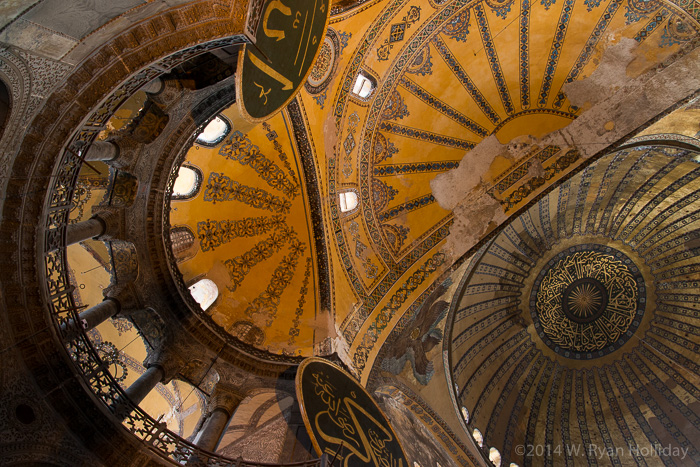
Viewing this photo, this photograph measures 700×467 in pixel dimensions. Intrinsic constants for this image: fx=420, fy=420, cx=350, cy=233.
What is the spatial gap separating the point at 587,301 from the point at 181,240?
935 cm

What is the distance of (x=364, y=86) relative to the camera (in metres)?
6.22

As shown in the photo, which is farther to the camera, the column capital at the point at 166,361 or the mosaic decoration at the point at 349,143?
the mosaic decoration at the point at 349,143

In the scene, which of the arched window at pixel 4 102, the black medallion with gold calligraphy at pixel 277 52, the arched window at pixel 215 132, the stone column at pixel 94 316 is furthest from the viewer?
the arched window at pixel 215 132

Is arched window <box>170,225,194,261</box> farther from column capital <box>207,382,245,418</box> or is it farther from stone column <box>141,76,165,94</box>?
stone column <box>141,76,165,94</box>

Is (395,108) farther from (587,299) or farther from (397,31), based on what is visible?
(587,299)

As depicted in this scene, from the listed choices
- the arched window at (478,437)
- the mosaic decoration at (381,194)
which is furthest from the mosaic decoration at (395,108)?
the arched window at (478,437)

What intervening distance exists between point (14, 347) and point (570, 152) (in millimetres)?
7111

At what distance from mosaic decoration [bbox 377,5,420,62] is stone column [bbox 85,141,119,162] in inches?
144

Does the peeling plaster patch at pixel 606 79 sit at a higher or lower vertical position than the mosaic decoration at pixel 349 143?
higher

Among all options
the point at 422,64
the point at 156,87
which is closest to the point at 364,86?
the point at 422,64

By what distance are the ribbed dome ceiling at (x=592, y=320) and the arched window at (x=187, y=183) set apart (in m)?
5.13

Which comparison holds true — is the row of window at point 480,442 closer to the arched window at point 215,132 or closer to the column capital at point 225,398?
the column capital at point 225,398

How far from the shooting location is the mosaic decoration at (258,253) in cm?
648

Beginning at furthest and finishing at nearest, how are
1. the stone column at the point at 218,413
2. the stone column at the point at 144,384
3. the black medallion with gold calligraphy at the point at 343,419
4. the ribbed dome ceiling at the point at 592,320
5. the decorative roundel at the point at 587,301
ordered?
the decorative roundel at the point at 587,301 → the ribbed dome ceiling at the point at 592,320 → the stone column at the point at 218,413 → the stone column at the point at 144,384 → the black medallion with gold calligraphy at the point at 343,419
